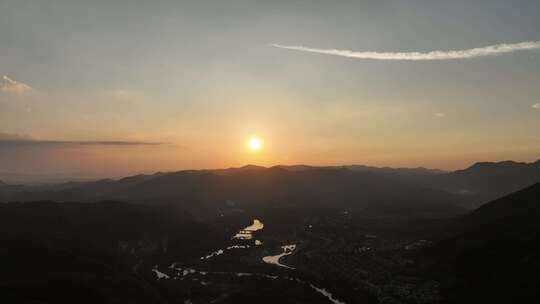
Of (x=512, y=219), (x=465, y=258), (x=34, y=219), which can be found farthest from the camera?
(x=34, y=219)

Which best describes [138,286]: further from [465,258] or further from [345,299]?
[465,258]

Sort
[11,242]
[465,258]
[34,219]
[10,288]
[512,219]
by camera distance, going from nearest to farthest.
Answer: [10,288]
[11,242]
[465,258]
[512,219]
[34,219]

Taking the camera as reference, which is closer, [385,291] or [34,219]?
[385,291]

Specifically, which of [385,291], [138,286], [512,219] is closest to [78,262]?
[138,286]

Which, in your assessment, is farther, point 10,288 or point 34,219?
point 34,219

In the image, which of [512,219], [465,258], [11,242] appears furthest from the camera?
[512,219]

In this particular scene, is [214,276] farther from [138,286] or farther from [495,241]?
[495,241]

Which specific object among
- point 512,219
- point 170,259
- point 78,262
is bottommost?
point 170,259

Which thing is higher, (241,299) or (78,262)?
(78,262)

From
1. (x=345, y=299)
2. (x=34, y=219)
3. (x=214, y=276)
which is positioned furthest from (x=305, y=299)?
(x=34, y=219)
